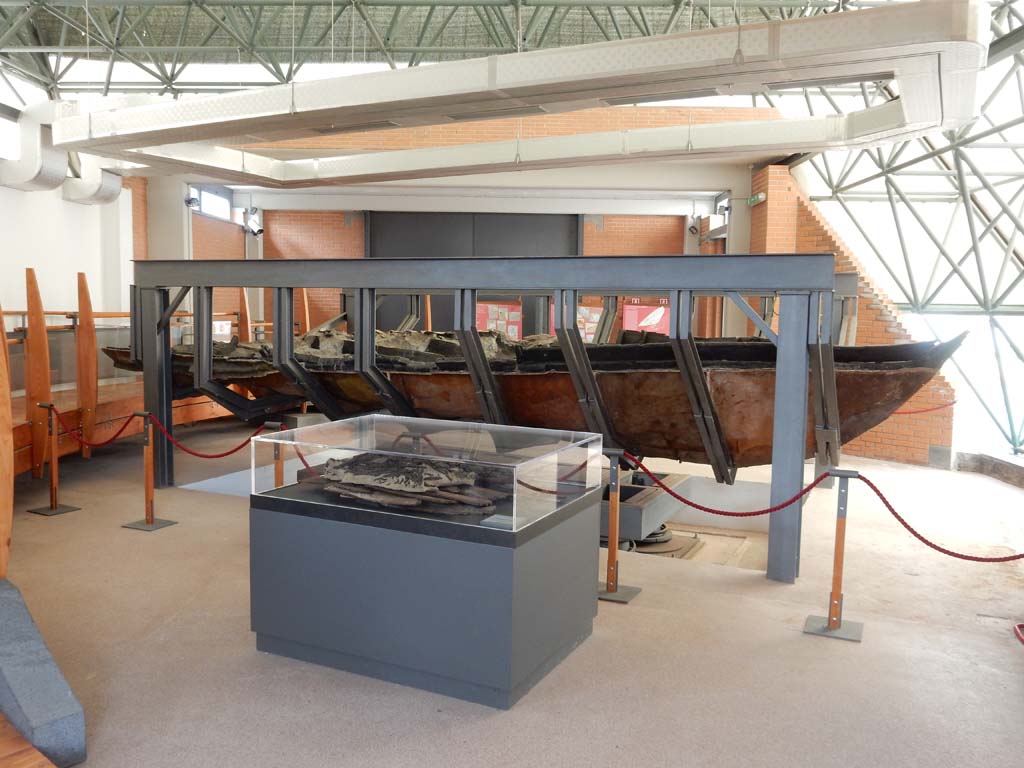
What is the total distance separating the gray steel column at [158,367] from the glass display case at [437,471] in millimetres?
4273

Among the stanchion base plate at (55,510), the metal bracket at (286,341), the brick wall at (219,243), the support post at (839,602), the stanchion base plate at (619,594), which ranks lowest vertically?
the stanchion base plate at (55,510)

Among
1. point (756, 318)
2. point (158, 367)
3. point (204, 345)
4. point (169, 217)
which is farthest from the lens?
point (169, 217)

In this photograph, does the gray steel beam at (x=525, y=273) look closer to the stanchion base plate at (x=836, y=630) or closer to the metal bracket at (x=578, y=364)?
the metal bracket at (x=578, y=364)

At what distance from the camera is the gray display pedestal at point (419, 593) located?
3.78 meters

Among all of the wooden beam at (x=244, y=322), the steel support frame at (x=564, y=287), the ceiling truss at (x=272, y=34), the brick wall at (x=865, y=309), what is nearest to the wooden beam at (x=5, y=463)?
the steel support frame at (x=564, y=287)

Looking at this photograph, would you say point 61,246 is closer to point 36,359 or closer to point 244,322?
point 244,322

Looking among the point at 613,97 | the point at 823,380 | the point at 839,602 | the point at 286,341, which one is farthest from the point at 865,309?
the point at 286,341

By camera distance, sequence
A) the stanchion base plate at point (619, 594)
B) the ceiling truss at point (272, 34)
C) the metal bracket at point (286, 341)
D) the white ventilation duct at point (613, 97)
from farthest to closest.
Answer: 1. the ceiling truss at point (272, 34)
2. the metal bracket at point (286, 341)
3. the white ventilation duct at point (613, 97)
4. the stanchion base plate at point (619, 594)

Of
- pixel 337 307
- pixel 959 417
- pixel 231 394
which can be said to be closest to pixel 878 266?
pixel 959 417

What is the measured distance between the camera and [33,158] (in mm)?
11102

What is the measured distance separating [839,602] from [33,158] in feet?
Answer: 37.4

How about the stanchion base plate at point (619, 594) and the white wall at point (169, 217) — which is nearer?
the stanchion base plate at point (619, 594)

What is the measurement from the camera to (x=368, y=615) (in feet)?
13.3

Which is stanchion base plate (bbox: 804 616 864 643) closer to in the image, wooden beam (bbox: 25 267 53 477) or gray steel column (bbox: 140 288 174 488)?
gray steel column (bbox: 140 288 174 488)
